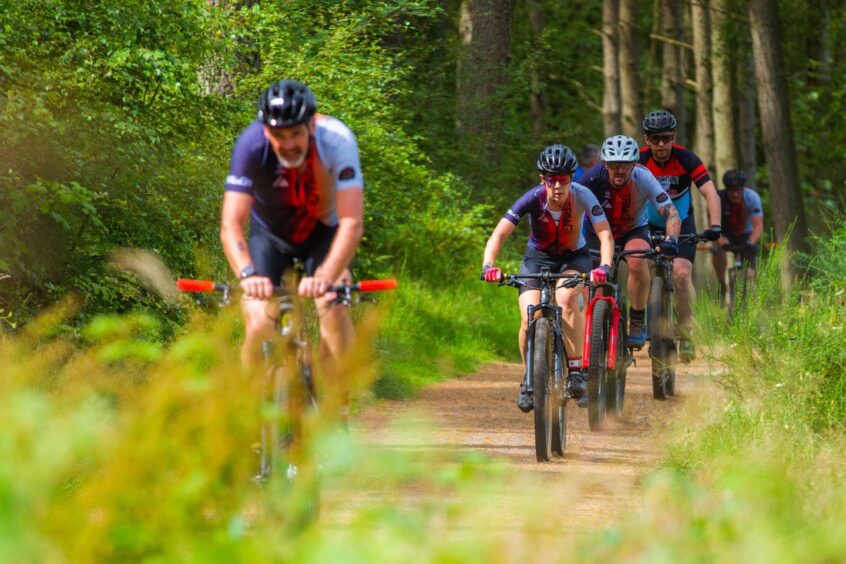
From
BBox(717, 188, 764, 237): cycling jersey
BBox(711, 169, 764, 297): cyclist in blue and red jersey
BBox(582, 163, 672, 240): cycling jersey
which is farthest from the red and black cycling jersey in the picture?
BBox(717, 188, 764, 237): cycling jersey

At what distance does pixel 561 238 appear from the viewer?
10203 mm

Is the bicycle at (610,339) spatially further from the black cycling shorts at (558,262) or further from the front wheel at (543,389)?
the front wheel at (543,389)

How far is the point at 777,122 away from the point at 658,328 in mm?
8109

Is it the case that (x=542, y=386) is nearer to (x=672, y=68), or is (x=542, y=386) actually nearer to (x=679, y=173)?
(x=679, y=173)

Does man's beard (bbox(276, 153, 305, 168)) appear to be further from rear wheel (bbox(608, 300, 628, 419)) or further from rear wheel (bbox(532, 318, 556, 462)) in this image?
rear wheel (bbox(608, 300, 628, 419))

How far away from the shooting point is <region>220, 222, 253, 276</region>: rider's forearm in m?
6.19

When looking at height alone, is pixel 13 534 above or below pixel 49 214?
below

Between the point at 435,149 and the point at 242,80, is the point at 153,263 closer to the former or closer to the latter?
the point at 242,80

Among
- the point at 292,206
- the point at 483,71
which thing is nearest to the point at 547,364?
the point at 292,206

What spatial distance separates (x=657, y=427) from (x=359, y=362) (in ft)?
20.8

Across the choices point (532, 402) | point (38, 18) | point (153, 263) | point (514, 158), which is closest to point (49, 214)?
point (153, 263)

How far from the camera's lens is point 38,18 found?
9.95 metres

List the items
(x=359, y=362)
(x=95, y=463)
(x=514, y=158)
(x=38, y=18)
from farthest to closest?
(x=514, y=158), (x=38, y=18), (x=95, y=463), (x=359, y=362)

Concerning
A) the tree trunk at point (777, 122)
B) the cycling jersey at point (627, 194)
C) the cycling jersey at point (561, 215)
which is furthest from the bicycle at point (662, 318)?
the tree trunk at point (777, 122)
